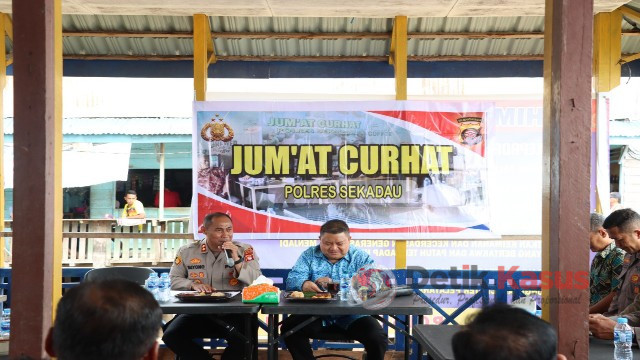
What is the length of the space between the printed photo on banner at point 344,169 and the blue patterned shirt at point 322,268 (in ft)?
4.14

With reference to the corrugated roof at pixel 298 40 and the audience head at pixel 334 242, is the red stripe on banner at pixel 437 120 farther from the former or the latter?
the audience head at pixel 334 242

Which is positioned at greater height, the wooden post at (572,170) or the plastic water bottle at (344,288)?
the wooden post at (572,170)

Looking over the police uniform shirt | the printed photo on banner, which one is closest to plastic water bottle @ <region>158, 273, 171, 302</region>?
the police uniform shirt

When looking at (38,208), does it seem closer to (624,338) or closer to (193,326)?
(193,326)

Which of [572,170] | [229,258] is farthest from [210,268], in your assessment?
[572,170]

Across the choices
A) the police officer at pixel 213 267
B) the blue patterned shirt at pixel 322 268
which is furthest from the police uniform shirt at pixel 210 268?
the blue patterned shirt at pixel 322 268

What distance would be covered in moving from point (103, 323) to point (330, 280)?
3.14 metres

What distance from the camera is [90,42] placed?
6.58 metres

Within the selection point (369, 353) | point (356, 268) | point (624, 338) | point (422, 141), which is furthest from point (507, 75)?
point (624, 338)

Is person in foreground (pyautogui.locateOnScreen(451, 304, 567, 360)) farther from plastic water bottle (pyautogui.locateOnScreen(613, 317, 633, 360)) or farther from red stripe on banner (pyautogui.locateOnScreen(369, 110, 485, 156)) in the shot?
red stripe on banner (pyautogui.locateOnScreen(369, 110, 485, 156))

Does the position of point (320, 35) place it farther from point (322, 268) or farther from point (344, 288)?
point (344, 288)

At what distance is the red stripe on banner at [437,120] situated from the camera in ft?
19.6

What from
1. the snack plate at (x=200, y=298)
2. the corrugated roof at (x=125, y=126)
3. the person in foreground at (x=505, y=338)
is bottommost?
the snack plate at (x=200, y=298)

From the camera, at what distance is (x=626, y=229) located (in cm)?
374
